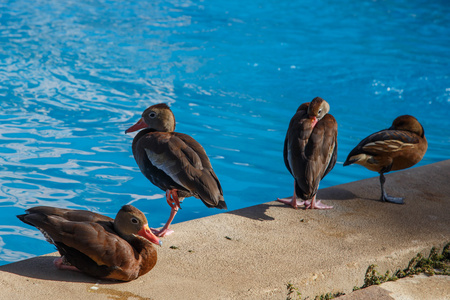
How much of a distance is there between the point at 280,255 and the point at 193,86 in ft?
21.2

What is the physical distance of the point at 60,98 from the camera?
343 inches

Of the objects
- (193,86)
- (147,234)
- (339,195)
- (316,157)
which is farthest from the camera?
(193,86)

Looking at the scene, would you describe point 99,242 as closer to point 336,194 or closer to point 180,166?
point 180,166

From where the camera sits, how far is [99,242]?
3.12 m

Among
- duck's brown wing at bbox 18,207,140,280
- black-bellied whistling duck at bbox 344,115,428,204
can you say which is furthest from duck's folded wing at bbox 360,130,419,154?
duck's brown wing at bbox 18,207,140,280

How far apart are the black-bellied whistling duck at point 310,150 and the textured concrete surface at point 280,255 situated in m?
0.25

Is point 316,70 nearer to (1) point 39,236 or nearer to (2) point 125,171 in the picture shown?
(2) point 125,171

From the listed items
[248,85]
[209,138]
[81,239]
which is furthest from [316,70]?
[81,239]

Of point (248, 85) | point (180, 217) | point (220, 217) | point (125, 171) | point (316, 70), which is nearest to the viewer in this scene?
point (220, 217)

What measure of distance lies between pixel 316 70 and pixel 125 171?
5966 mm

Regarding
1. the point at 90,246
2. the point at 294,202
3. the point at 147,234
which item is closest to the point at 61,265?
the point at 90,246

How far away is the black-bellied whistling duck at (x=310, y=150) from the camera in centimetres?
420

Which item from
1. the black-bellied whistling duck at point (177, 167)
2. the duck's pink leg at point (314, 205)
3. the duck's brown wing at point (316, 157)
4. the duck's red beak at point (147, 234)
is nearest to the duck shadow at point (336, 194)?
the duck's pink leg at point (314, 205)

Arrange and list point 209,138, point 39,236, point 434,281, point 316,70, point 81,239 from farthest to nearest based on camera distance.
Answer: point 316,70
point 209,138
point 39,236
point 434,281
point 81,239
